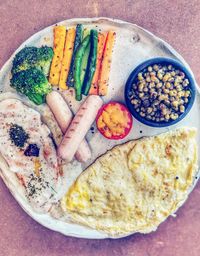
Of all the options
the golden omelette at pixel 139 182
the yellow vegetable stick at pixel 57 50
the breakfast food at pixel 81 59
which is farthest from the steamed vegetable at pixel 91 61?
the golden omelette at pixel 139 182

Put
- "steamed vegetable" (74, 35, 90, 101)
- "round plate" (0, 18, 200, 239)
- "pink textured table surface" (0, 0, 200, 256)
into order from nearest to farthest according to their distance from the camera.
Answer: "steamed vegetable" (74, 35, 90, 101) → "round plate" (0, 18, 200, 239) → "pink textured table surface" (0, 0, 200, 256)

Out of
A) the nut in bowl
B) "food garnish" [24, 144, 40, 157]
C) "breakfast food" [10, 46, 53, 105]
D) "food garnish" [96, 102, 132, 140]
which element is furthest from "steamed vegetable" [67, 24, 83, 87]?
"food garnish" [24, 144, 40, 157]

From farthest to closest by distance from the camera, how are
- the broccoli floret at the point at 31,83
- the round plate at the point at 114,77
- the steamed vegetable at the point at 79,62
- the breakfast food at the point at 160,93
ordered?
the round plate at the point at 114,77 → the steamed vegetable at the point at 79,62 → the broccoli floret at the point at 31,83 → the breakfast food at the point at 160,93

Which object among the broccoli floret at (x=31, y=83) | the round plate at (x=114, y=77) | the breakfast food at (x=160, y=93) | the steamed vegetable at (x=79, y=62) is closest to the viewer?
the breakfast food at (x=160, y=93)

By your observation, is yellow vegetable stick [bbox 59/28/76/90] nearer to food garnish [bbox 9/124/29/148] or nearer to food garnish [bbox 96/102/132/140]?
food garnish [bbox 96/102/132/140]

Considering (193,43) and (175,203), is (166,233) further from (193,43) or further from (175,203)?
(193,43)

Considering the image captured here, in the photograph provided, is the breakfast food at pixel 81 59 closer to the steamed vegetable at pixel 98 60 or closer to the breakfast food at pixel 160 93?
the steamed vegetable at pixel 98 60
